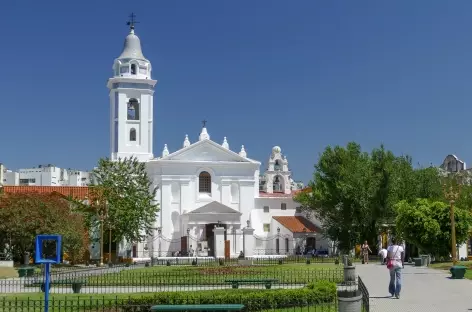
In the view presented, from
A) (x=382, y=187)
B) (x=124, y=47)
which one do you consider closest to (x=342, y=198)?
(x=382, y=187)

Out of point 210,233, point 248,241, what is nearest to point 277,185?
point 210,233

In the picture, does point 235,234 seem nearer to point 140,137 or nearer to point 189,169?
point 189,169

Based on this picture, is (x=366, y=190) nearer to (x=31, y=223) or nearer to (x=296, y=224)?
(x=296, y=224)

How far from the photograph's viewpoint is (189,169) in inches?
2699

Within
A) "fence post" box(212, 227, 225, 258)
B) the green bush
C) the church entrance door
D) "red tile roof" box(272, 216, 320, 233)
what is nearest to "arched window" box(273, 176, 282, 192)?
"red tile roof" box(272, 216, 320, 233)

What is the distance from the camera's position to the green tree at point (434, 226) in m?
41.5

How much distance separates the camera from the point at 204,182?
229ft

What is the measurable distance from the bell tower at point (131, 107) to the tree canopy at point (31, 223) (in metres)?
21.8

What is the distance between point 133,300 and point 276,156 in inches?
2611

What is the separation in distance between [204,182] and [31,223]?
26954mm

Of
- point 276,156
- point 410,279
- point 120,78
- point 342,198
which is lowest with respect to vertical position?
point 410,279

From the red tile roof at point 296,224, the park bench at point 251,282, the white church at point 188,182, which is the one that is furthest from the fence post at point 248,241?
the park bench at point 251,282

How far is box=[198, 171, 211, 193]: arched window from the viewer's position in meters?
69.6

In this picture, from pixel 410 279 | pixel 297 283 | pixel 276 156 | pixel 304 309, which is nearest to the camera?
pixel 304 309
